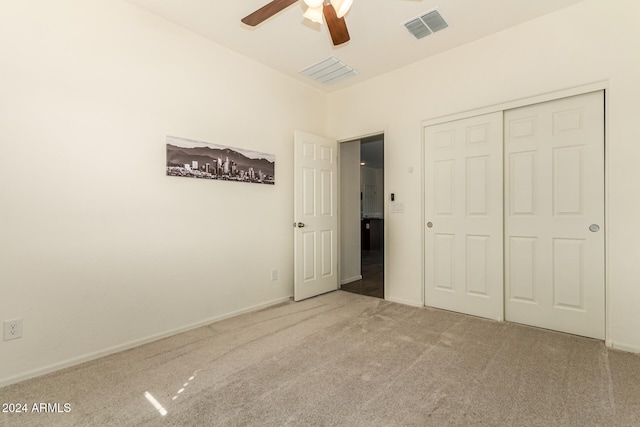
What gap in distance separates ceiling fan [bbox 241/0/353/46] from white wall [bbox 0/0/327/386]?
119 centimetres

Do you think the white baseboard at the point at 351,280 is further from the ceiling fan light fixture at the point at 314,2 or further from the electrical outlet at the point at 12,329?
the ceiling fan light fixture at the point at 314,2

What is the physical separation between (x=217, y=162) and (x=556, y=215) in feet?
10.6

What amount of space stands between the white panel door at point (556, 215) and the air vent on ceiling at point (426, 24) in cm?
107

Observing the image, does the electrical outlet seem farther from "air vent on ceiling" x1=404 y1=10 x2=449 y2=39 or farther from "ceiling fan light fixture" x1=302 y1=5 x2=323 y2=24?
"air vent on ceiling" x1=404 y1=10 x2=449 y2=39

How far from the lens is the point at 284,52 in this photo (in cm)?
319

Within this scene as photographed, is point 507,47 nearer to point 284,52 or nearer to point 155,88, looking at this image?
point 284,52

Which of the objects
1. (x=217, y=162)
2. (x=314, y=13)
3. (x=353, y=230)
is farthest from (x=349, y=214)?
(x=314, y=13)

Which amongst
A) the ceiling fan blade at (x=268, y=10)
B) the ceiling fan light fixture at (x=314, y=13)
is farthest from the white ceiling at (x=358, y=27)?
the ceiling fan light fixture at (x=314, y=13)

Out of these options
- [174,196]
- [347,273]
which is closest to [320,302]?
[347,273]

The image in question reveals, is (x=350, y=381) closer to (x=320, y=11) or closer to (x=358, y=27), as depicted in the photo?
(x=320, y=11)

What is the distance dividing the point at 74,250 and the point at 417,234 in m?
3.21

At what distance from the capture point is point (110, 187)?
7.63 ft

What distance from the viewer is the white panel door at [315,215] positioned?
12.1ft

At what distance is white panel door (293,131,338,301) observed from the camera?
368cm
